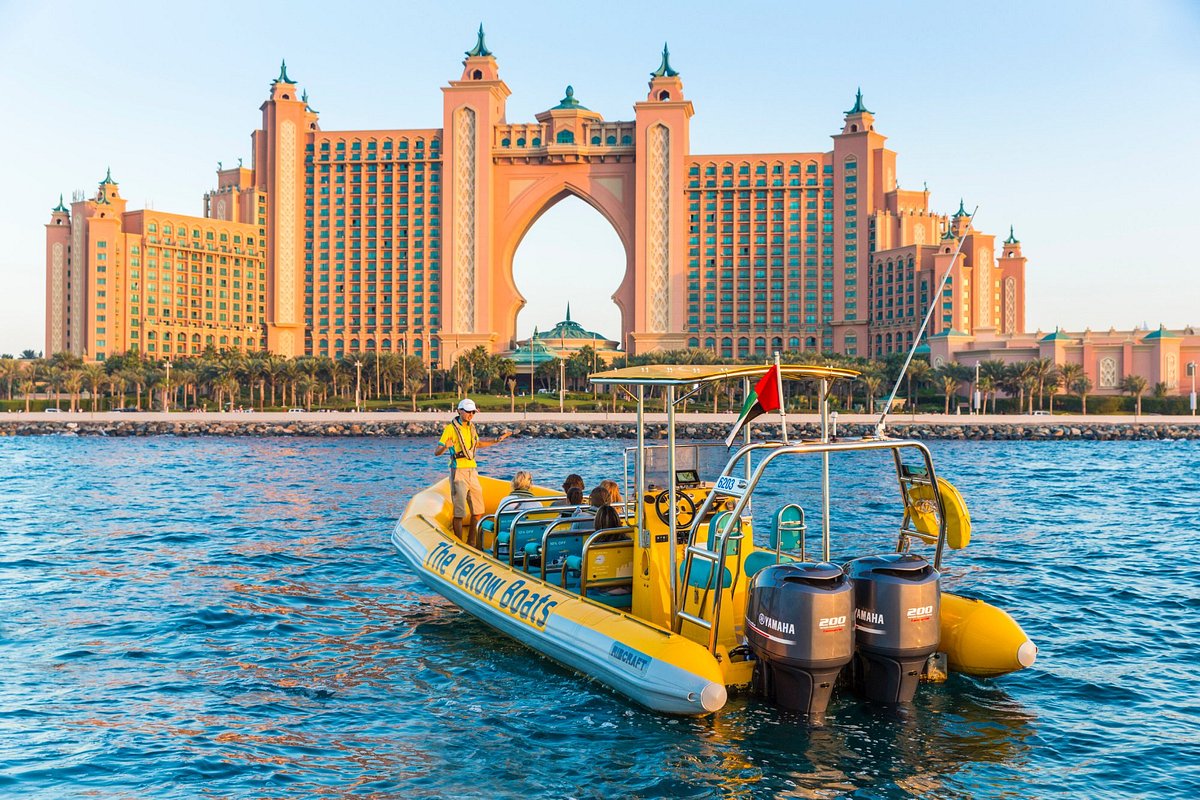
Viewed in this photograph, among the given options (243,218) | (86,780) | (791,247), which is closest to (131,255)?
(243,218)

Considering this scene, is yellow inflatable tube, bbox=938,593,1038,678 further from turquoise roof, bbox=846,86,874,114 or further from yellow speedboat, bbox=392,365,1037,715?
turquoise roof, bbox=846,86,874,114

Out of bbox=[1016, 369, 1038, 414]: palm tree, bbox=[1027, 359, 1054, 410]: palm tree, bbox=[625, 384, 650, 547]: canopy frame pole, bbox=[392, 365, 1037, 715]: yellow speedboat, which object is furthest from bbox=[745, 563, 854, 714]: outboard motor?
bbox=[1027, 359, 1054, 410]: palm tree

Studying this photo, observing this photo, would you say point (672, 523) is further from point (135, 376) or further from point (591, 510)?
point (135, 376)

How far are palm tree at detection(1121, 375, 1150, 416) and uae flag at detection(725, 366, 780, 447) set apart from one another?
85.7 meters

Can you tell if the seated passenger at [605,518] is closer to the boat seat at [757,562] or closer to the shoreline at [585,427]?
the boat seat at [757,562]

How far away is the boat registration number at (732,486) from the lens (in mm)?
8266

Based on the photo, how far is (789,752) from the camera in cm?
789

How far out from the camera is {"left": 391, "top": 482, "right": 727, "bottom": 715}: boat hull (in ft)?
26.9

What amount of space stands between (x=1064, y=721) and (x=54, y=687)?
9.87m

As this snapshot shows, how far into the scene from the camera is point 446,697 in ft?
31.2

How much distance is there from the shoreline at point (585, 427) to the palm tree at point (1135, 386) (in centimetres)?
643

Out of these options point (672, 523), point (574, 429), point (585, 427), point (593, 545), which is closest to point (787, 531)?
point (672, 523)

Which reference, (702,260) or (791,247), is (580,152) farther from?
(791,247)

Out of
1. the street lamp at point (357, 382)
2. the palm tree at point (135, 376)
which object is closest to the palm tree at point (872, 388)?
the street lamp at point (357, 382)
